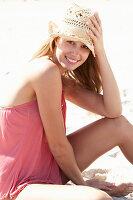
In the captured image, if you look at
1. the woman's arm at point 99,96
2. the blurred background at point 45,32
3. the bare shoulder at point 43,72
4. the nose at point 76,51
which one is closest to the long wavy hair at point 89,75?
the woman's arm at point 99,96

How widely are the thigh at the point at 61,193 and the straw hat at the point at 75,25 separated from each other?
2.98 ft

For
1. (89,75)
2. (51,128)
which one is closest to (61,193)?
(51,128)

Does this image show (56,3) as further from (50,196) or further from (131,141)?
(50,196)

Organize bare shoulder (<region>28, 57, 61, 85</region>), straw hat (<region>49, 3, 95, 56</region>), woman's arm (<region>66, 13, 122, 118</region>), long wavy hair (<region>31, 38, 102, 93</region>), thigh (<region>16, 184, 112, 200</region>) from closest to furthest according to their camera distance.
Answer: thigh (<region>16, 184, 112, 200</region>) → bare shoulder (<region>28, 57, 61, 85</region>) → straw hat (<region>49, 3, 95, 56</region>) → woman's arm (<region>66, 13, 122, 118</region>) → long wavy hair (<region>31, 38, 102, 93</region>)

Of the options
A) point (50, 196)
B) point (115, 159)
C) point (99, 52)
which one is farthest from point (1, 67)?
point (50, 196)

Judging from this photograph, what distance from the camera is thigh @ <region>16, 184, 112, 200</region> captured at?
2297 millimetres

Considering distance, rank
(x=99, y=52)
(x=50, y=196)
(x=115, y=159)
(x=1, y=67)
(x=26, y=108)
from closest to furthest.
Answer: (x=50, y=196)
(x=26, y=108)
(x=99, y=52)
(x=115, y=159)
(x=1, y=67)

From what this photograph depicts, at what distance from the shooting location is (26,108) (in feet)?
8.65

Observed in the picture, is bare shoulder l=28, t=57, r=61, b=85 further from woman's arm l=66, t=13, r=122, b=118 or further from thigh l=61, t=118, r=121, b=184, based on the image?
thigh l=61, t=118, r=121, b=184

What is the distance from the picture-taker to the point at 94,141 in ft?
9.71

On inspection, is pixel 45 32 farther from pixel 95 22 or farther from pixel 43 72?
pixel 43 72

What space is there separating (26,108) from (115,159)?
1.28m

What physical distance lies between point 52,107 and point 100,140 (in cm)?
54

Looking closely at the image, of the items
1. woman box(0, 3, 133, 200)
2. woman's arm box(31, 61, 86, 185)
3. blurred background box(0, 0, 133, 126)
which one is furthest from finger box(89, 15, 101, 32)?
blurred background box(0, 0, 133, 126)
